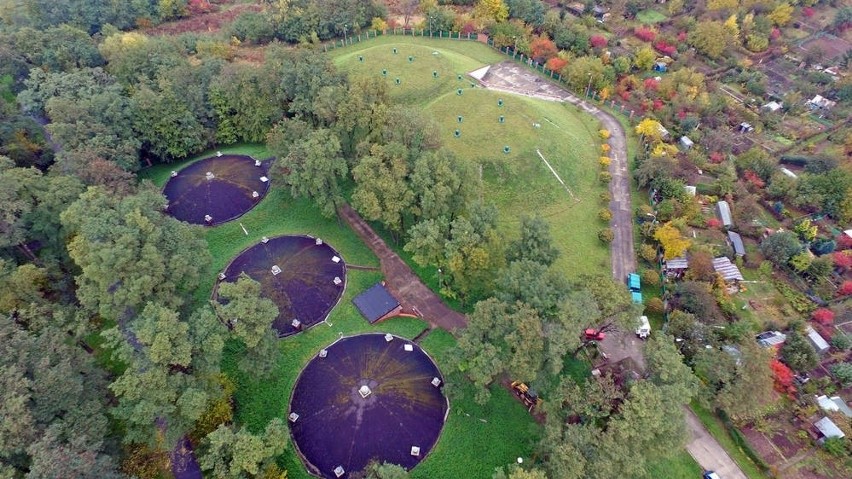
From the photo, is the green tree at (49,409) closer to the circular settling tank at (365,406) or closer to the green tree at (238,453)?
the green tree at (238,453)

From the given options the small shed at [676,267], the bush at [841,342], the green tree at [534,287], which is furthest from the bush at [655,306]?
the bush at [841,342]

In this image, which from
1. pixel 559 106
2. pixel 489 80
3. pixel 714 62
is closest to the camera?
pixel 559 106

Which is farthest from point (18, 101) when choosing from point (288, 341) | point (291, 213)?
point (288, 341)

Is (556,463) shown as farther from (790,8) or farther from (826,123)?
(790,8)

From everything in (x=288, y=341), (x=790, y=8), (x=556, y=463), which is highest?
(x=790, y=8)

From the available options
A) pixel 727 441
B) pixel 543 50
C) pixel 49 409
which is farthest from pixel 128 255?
pixel 543 50

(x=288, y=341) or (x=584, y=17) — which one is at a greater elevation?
(x=584, y=17)
